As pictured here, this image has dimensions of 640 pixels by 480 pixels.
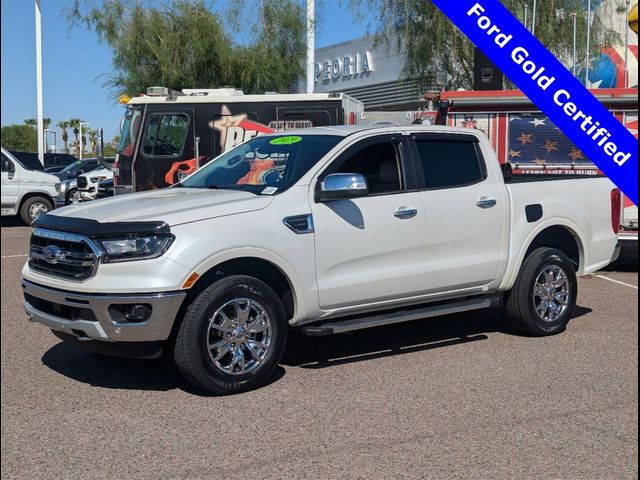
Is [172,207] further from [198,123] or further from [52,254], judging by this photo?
[198,123]

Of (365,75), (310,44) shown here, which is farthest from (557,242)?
(365,75)

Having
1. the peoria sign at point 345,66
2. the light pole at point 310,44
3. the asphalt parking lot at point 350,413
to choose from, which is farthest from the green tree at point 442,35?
the asphalt parking lot at point 350,413

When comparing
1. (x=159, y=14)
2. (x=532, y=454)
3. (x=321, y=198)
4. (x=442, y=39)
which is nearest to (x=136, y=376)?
(x=321, y=198)

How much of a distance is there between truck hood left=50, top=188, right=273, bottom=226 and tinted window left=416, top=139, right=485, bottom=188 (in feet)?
5.43

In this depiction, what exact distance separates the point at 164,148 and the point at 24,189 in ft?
22.0

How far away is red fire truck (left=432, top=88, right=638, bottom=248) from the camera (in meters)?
11.6

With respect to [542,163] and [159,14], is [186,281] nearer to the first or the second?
[542,163]

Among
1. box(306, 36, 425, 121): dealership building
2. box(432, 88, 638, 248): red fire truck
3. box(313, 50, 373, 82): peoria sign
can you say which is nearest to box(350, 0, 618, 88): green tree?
box(306, 36, 425, 121): dealership building

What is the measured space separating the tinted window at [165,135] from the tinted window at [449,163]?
7.74 m

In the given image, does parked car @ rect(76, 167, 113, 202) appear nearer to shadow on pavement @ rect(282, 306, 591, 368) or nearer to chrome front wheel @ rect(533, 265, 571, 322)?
shadow on pavement @ rect(282, 306, 591, 368)

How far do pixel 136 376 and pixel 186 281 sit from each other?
3.74 ft

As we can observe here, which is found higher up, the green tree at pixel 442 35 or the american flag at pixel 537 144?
the green tree at pixel 442 35

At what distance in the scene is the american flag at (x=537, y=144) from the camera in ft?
38.2

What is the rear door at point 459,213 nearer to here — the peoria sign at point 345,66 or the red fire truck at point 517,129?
the red fire truck at point 517,129
